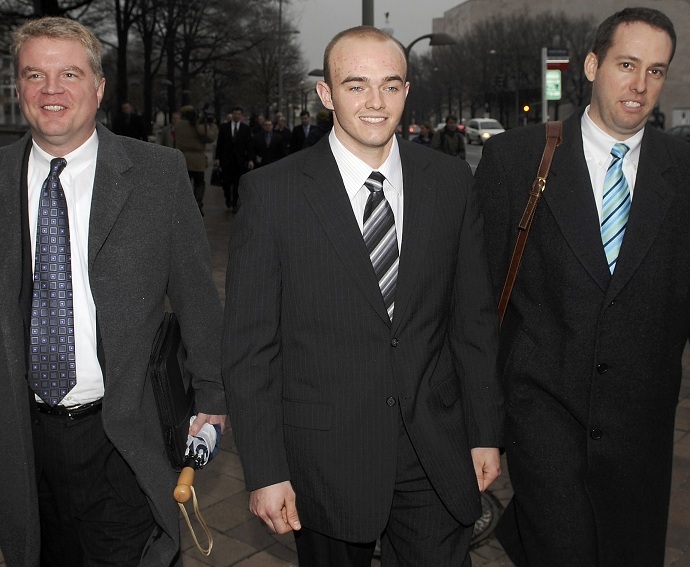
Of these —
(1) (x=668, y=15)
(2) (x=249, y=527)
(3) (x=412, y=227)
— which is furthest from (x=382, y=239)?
(1) (x=668, y=15)

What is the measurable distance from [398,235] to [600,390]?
0.86 m

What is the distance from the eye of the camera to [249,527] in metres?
4.20

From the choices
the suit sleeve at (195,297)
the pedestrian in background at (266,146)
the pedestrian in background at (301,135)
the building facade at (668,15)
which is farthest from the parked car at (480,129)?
the suit sleeve at (195,297)

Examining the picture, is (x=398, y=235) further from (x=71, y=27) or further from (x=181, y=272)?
(x=71, y=27)

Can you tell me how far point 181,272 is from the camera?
9.56ft

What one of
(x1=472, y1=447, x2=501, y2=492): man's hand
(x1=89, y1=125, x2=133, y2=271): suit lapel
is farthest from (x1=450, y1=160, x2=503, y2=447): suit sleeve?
(x1=89, y1=125, x2=133, y2=271): suit lapel

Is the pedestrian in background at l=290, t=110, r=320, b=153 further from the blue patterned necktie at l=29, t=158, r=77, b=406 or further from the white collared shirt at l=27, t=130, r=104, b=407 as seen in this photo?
the blue patterned necktie at l=29, t=158, r=77, b=406

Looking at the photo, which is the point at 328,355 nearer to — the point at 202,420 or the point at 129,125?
the point at 202,420

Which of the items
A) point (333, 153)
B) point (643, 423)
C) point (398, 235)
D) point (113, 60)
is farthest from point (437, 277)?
point (113, 60)

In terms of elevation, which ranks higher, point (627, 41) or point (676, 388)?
point (627, 41)

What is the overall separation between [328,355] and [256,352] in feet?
0.65

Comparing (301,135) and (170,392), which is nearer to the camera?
(170,392)

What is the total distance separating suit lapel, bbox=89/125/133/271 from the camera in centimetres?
269

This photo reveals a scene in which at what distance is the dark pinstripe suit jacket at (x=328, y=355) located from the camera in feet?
8.48
